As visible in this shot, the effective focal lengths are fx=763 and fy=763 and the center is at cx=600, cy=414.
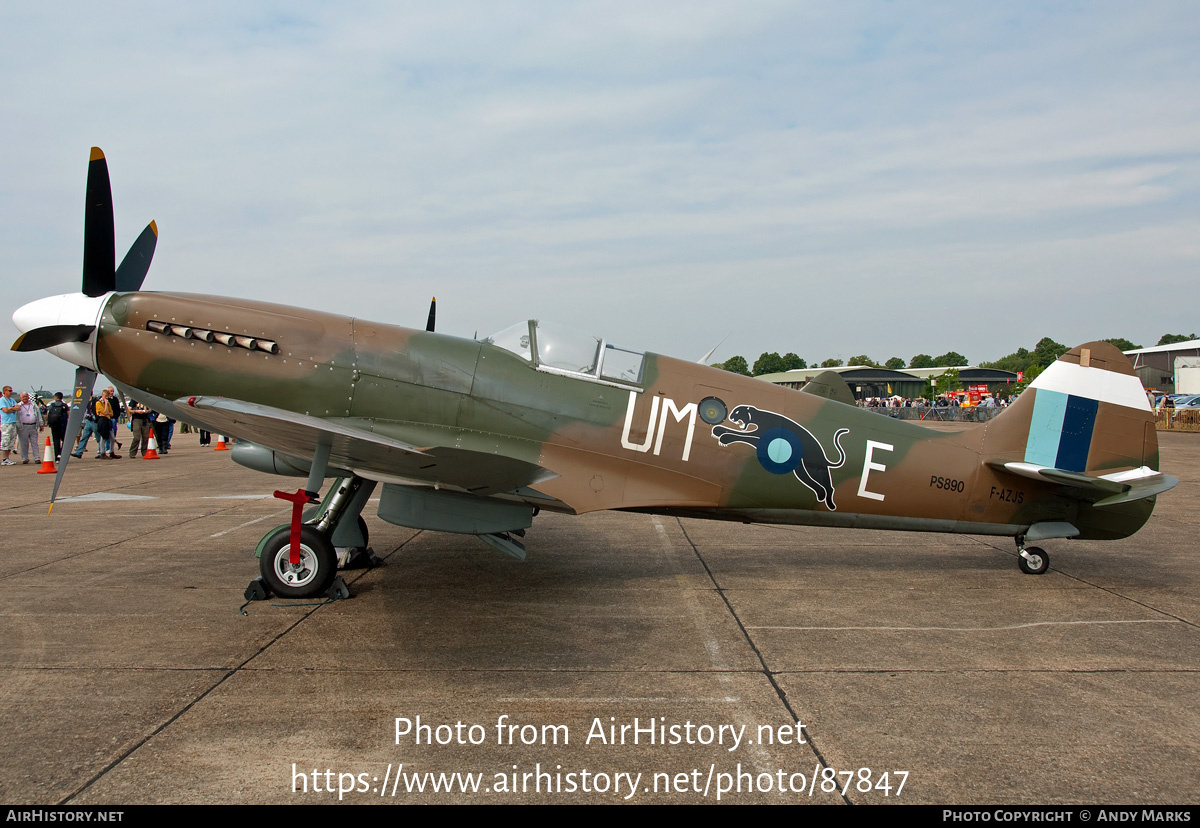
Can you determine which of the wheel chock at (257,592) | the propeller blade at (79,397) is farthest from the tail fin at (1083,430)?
the propeller blade at (79,397)

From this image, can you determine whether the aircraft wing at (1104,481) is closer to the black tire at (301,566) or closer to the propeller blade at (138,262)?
the black tire at (301,566)

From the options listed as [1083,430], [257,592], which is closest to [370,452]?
[257,592]

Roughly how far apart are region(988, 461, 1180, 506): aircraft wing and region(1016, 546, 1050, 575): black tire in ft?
2.25

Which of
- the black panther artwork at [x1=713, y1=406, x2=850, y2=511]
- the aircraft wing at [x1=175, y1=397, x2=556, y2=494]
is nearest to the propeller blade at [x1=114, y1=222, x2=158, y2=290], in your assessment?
the aircraft wing at [x1=175, y1=397, x2=556, y2=494]

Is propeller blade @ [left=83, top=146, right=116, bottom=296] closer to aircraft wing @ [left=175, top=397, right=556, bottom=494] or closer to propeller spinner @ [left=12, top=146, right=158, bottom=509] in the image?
propeller spinner @ [left=12, top=146, right=158, bottom=509]

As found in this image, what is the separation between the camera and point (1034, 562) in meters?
7.23

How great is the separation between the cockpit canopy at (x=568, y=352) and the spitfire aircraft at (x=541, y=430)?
0.7 inches

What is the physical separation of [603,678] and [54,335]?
5028mm

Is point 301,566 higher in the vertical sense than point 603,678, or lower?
lower

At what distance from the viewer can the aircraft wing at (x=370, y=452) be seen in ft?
16.3

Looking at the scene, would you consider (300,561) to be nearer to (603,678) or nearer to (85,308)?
(85,308)

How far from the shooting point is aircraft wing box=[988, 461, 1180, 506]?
6.74m

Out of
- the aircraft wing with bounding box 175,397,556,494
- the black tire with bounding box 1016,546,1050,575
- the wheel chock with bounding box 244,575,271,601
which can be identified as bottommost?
the wheel chock with bounding box 244,575,271,601
